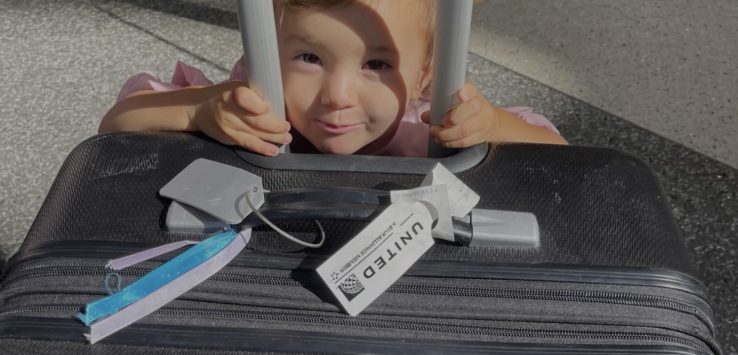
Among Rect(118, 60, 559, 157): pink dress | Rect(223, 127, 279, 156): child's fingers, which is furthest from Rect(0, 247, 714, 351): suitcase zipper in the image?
Rect(118, 60, 559, 157): pink dress

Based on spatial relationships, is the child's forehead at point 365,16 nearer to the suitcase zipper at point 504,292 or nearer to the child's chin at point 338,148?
the child's chin at point 338,148

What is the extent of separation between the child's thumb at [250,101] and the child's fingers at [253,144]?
0.03m

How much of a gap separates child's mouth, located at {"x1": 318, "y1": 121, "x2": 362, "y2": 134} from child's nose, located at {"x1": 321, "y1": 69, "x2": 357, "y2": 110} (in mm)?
42

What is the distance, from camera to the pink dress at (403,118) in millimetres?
960

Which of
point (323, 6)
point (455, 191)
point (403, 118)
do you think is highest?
point (323, 6)

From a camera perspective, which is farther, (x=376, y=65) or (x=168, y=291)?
(x=376, y=65)

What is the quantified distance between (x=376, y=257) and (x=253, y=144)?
20 cm

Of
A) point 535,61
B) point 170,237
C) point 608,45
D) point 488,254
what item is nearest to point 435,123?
point 488,254

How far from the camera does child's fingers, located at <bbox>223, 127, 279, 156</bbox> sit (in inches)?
28.0

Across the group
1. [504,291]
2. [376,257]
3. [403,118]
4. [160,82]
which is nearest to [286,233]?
[376,257]

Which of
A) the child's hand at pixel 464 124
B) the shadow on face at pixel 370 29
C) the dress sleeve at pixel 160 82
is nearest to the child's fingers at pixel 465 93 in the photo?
the child's hand at pixel 464 124

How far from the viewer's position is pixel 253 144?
0.71m

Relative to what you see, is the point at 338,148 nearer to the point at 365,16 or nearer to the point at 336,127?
the point at 336,127

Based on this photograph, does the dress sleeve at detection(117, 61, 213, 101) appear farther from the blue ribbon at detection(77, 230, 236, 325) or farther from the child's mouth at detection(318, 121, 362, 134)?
the blue ribbon at detection(77, 230, 236, 325)
